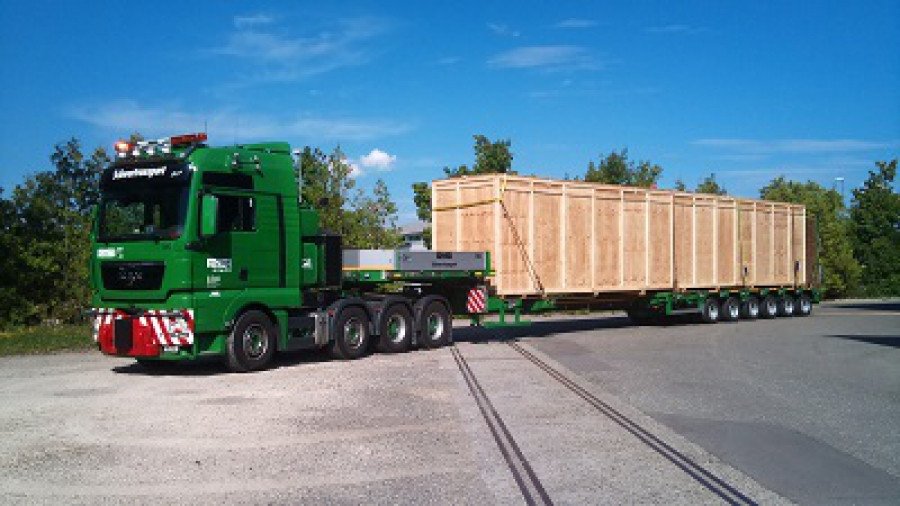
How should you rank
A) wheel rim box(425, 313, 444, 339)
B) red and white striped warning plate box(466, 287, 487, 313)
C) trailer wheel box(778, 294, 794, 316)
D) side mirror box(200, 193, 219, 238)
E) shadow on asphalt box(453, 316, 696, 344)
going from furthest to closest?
1. trailer wheel box(778, 294, 794, 316)
2. shadow on asphalt box(453, 316, 696, 344)
3. red and white striped warning plate box(466, 287, 487, 313)
4. wheel rim box(425, 313, 444, 339)
5. side mirror box(200, 193, 219, 238)

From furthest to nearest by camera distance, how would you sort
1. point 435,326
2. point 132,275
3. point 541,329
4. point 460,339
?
1. point 541,329
2. point 460,339
3. point 435,326
4. point 132,275

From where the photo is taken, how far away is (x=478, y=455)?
784 cm

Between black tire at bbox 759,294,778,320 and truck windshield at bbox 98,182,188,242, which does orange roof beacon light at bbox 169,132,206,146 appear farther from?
black tire at bbox 759,294,778,320

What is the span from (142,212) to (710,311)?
18338 millimetres

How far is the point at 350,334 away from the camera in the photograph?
16.0m

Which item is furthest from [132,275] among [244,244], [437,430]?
[437,430]

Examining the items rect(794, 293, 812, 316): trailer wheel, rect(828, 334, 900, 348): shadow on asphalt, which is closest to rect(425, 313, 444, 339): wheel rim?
rect(828, 334, 900, 348): shadow on asphalt

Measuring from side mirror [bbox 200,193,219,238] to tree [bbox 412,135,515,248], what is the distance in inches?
939

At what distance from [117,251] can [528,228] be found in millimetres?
9598

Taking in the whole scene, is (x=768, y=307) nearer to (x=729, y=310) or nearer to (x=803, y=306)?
(x=803, y=306)

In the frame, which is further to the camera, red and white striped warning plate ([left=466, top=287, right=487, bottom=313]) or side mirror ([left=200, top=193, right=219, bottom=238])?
red and white striped warning plate ([left=466, top=287, right=487, bottom=313])

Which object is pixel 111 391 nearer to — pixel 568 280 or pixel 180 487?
pixel 180 487

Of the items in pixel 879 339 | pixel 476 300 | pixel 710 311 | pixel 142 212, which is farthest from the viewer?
pixel 710 311

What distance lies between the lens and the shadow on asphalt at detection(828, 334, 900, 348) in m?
19.0
